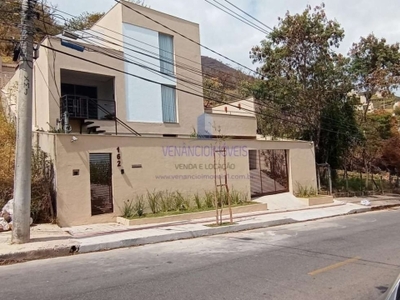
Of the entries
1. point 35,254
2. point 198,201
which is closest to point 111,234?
point 35,254

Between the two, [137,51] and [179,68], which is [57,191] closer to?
[137,51]

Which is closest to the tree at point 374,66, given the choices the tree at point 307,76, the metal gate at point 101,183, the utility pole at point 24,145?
the tree at point 307,76

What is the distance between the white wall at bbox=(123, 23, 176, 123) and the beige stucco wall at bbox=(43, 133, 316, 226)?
392 centimetres

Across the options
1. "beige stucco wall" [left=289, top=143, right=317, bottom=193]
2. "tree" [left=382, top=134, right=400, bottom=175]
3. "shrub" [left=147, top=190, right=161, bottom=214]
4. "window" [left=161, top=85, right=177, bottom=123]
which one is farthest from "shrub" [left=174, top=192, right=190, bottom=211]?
"tree" [left=382, top=134, right=400, bottom=175]

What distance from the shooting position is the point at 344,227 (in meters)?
12.1

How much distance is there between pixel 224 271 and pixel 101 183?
790cm

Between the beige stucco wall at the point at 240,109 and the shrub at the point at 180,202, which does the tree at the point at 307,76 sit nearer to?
the beige stucco wall at the point at 240,109

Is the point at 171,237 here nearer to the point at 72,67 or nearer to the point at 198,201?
the point at 198,201

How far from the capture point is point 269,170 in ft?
69.4

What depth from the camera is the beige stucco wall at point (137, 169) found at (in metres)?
12.4

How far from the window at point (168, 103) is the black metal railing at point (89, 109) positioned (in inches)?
85.5

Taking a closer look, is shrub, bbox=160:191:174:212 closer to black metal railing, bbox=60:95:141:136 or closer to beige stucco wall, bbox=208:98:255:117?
black metal railing, bbox=60:95:141:136

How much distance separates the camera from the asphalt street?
17.8ft

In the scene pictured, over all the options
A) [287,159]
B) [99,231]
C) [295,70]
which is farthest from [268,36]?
[99,231]
